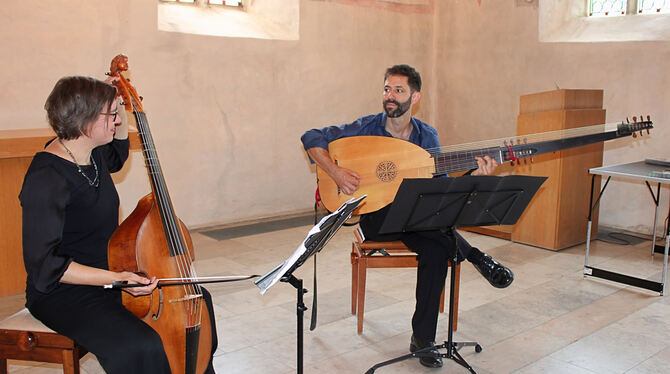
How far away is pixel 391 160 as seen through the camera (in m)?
3.24

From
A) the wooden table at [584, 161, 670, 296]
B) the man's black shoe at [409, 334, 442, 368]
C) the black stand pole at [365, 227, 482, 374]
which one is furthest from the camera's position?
the wooden table at [584, 161, 670, 296]

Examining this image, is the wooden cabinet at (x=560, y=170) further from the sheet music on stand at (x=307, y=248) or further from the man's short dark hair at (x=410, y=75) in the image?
the sheet music on stand at (x=307, y=248)

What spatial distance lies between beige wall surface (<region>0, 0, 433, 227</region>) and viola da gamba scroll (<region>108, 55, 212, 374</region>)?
290 cm

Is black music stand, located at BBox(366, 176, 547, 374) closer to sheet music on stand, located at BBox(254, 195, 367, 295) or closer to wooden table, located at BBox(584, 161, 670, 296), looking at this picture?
sheet music on stand, located at BBox(254, 195, 367, 295)

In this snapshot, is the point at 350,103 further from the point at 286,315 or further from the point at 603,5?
the point at 286,315

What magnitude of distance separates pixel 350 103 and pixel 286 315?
3.43 m

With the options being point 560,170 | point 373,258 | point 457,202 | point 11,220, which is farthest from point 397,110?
point 11,220

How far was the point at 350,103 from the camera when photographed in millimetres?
6434

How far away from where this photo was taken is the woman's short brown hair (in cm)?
205

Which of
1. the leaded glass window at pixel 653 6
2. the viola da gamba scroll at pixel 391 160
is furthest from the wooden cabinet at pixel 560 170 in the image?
the viola da gamba scroll at pixel 391 160

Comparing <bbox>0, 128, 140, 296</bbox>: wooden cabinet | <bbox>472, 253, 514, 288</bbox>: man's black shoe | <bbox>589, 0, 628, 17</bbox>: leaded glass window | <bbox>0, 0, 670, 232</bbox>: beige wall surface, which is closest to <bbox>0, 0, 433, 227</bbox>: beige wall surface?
<bbox>0, 0, 670, 232</bbox>: beige wall surface

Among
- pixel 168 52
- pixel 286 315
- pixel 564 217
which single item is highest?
pixel 168 52

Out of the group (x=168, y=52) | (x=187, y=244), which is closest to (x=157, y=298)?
(x=187, y=244)

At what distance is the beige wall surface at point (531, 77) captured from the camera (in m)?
5.24
